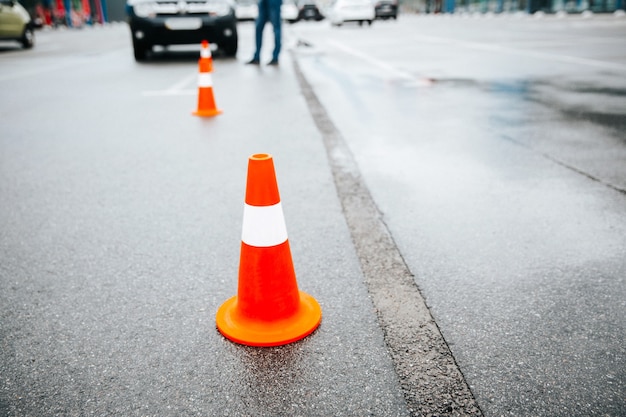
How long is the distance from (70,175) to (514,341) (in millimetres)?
3380

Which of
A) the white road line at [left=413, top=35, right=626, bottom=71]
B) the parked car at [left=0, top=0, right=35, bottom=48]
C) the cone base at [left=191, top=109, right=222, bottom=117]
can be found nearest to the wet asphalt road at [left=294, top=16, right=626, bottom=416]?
the cone base at [left=191, top=109, right=222, bottom=117]

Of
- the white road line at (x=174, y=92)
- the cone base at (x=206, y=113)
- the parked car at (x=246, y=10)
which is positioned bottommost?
the cone base at (x=206, y=113)

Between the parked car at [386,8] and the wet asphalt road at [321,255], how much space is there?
32356 mm

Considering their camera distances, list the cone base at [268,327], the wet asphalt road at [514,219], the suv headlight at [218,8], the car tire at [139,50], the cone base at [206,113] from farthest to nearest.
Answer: the car tire at [139,50]
the suv headlight at [218,8]
the cone base at [206,113]
the cone base at [268,327]
the wet asphalt road at [514,219]

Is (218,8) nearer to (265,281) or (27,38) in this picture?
(27,38)

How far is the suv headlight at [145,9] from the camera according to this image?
10930 millimetres

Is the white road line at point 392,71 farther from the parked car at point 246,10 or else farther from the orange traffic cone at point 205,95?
the parked car at point 246,10

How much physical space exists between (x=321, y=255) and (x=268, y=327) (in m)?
0.69

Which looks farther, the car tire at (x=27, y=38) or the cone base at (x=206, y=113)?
the car tire at (x=27, y=38)

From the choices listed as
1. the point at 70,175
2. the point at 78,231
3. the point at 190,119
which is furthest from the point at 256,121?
the point at 78,231

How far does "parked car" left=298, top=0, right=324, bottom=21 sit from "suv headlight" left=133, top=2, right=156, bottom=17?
35.2 m

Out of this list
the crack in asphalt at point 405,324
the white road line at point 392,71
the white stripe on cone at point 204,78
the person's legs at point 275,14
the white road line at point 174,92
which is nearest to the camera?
the crack in asphalt at point 405,324

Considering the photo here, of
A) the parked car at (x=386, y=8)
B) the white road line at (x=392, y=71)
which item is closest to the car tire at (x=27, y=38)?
the white road line at (x=392, y=71)

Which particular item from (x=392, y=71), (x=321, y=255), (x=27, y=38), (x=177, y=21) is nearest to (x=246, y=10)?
(x=27, y=38)
